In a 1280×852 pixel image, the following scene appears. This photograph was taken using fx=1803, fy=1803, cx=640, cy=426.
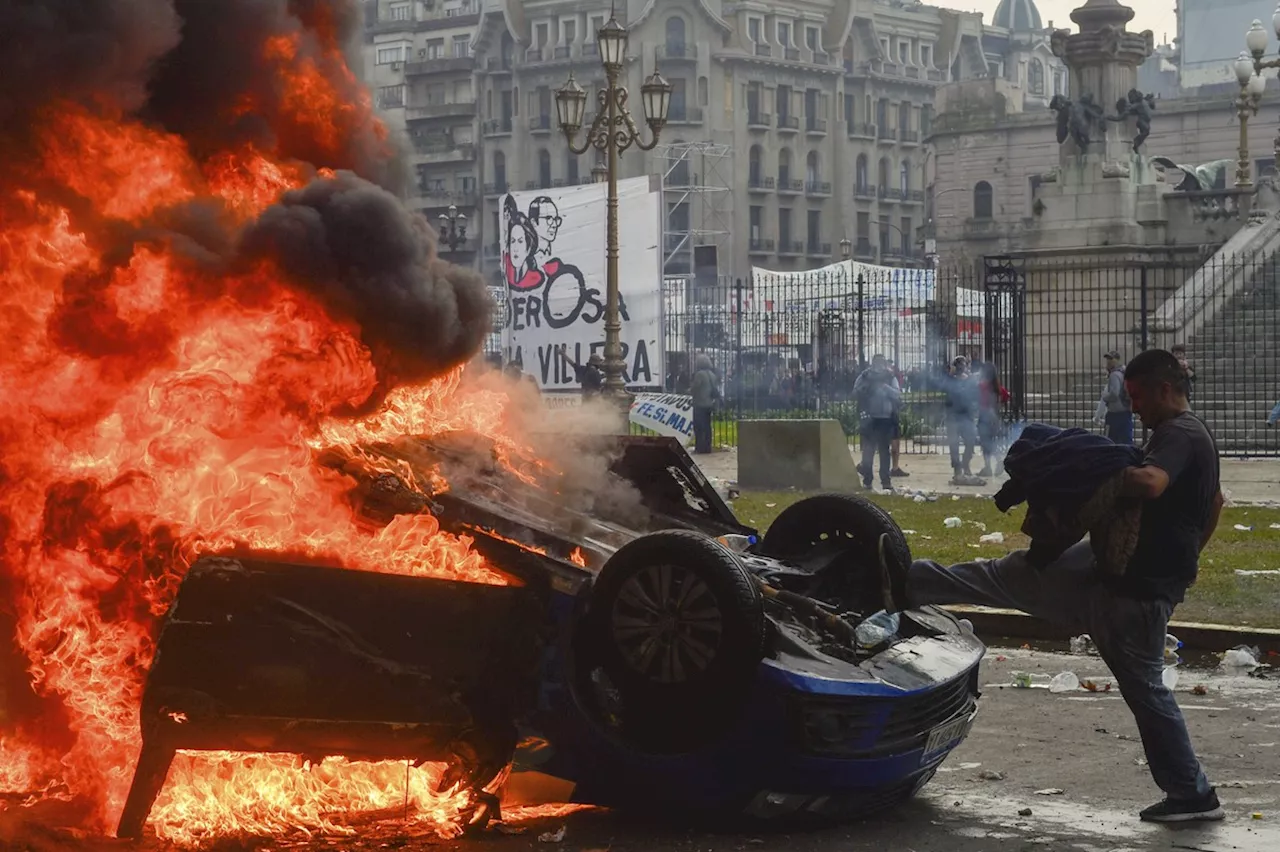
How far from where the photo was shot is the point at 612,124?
24.5 m

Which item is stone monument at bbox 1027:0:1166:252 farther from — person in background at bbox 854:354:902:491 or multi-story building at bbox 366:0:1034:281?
multi-story building at bbox 366:0:1034:281

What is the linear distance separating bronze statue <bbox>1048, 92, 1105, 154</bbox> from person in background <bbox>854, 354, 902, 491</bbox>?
46.0 ft

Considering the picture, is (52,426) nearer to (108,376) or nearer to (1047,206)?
(108,376)

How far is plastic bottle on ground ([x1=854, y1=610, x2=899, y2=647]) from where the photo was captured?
642cm

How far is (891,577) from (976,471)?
1937 cm

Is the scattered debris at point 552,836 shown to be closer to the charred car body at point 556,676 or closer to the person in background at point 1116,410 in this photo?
the charred car body at point 556,676

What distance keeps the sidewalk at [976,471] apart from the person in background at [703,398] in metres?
0.36

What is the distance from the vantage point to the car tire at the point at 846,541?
712cm

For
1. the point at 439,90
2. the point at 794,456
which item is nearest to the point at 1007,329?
the point at 794,456

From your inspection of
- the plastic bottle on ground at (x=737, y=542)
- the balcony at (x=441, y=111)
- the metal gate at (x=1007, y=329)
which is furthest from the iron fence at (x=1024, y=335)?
the balcony at (x=441, y=111)

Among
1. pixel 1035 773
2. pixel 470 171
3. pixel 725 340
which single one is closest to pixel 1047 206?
pixel 725 340

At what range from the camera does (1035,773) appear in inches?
300

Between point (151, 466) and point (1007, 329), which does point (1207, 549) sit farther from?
point (1007, 329)

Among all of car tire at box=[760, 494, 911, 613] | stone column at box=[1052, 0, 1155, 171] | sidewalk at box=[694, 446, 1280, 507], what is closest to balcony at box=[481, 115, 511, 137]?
stone column at box=[1052, 0, 1155, 171]
